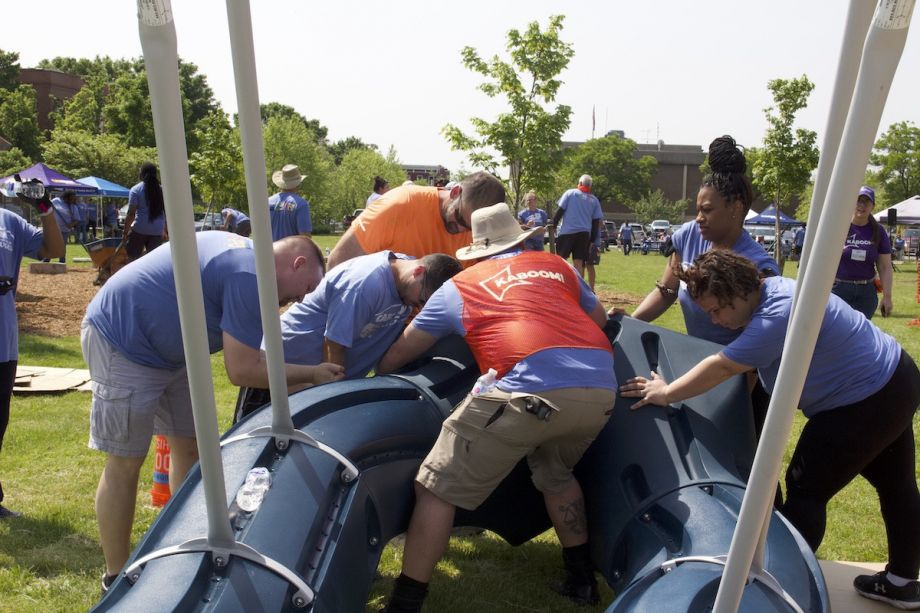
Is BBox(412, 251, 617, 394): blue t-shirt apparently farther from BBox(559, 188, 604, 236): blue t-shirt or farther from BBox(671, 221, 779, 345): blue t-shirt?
BBox(559, 188, 604, 236): blue t-shirt

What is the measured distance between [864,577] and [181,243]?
3.40 m

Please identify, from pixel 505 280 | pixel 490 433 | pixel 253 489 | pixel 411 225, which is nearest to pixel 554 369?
pixel 490 433

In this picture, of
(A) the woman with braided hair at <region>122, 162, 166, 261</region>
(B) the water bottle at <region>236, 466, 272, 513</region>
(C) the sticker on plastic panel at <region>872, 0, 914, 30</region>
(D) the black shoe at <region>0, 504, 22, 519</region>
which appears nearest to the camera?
(C) the sticker on plastic panel at <region>872, 0, 914, 30</region>

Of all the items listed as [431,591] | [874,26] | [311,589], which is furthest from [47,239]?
[874,26]

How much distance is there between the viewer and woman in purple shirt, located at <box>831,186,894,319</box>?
7742 millimetres

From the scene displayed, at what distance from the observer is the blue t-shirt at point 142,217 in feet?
34.1

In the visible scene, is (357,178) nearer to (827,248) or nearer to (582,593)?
(582,593)

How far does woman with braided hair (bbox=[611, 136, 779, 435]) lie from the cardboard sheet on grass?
17.4ft

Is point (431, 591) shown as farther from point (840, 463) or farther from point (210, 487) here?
point (210, 487)

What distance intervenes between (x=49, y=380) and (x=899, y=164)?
183 feet

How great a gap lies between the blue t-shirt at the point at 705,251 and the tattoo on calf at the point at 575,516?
1.06 metres

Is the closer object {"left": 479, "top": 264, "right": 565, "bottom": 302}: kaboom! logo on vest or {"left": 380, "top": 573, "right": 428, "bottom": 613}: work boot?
{"left": 380, "top": 573, "right": 428, "bottom": 613}: work boot

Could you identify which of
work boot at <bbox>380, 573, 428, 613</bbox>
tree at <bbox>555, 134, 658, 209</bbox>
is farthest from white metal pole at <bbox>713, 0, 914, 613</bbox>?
tree at <bbox>555, 134, 658, 209</bbox>

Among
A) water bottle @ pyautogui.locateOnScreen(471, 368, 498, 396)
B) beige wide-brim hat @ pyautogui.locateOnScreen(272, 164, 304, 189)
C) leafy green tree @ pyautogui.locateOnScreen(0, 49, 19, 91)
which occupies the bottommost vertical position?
water bottle @ pyautogui.locateOnScreen(471, 368, 498, 396)
